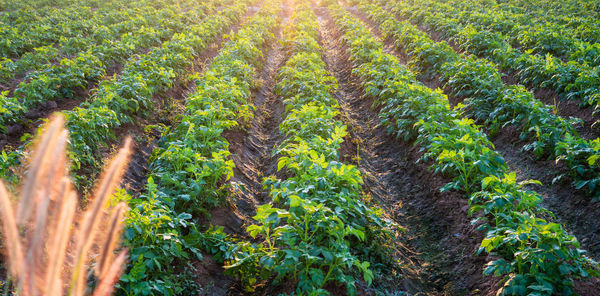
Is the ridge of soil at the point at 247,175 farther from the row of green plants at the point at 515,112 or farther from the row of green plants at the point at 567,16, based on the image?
the row of green plants at the point at 567,16

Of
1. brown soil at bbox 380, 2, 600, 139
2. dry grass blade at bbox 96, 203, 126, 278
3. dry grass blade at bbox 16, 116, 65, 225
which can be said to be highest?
dry grass blade at bbox 16, 116, 65, 225

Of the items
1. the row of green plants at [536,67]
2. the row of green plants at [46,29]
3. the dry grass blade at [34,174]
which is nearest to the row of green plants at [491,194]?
the row of green plants at [536,67]

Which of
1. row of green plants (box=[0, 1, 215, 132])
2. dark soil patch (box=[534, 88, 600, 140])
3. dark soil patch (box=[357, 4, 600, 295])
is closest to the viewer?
dark soil patch (box=[357, 4, 600, 295])

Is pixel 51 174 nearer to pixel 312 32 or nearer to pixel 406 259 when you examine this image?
pixel 406 259

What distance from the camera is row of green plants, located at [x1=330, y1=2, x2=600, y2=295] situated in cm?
351

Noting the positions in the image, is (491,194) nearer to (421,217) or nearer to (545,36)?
(421,217)

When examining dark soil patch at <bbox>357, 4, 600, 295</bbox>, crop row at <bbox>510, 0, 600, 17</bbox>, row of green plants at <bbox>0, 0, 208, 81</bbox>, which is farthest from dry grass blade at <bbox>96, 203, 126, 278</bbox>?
crop row at <bbox>510, 0, 600, 17</bbox>

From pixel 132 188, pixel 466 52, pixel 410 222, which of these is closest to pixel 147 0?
pixel 466 52

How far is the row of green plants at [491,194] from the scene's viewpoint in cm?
351

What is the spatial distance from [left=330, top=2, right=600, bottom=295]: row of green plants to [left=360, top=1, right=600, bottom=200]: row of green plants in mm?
804

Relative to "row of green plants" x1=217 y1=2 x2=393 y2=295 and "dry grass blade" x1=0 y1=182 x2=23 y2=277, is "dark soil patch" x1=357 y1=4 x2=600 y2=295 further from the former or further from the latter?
"dry grass blade" x1=0 y1=182 x2=23 y2=277

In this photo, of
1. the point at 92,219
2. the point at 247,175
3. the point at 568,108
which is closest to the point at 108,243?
the point at 92,219

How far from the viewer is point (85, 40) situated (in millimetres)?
12727

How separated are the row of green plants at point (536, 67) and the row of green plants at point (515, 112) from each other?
2.19ft
